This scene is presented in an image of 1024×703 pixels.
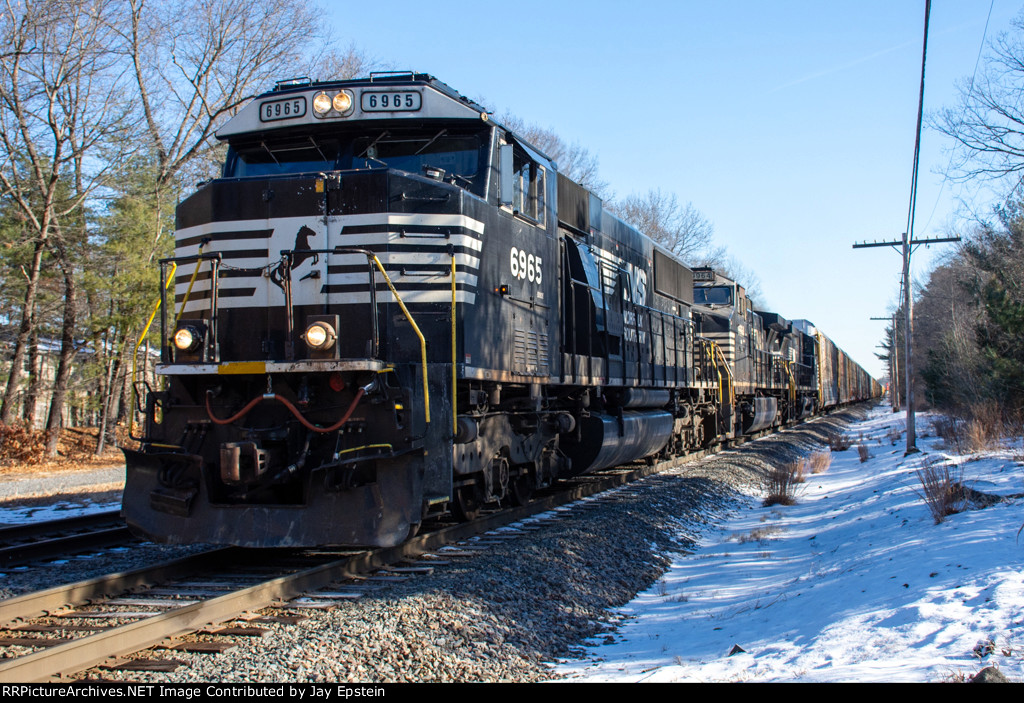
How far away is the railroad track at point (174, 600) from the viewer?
13.5 ft

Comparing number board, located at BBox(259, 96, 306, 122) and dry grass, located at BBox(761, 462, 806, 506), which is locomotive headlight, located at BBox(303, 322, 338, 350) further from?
dry grass, located at BBox(761, 462, 806, 506)

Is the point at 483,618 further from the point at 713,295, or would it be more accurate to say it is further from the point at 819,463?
the point at 713,295

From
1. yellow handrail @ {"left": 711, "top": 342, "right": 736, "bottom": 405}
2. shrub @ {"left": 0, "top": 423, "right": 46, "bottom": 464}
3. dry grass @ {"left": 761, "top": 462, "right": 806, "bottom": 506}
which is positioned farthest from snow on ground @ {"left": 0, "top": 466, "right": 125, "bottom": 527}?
yellow handrail @ {"left": 711, "top": 342, "right": 736, "bottom": 405}

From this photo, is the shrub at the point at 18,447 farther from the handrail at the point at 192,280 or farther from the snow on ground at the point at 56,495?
the handrail at the point at 192,280

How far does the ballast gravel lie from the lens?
4.09 m

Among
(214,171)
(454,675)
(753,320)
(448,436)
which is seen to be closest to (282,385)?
(448,436)

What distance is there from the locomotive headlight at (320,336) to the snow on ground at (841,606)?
2740 millimetres

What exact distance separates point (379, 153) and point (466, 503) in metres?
3.28

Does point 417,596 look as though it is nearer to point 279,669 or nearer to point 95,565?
point 279,669

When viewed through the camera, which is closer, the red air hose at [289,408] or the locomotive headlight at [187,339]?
the red air hose at [289,408]

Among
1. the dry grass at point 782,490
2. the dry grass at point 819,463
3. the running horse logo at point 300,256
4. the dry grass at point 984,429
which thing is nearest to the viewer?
the running horse logo at point 300,256

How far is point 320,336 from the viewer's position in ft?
19.7

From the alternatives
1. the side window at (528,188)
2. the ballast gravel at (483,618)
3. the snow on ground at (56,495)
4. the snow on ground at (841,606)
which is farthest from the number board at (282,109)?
the snow on ground at (56,495)

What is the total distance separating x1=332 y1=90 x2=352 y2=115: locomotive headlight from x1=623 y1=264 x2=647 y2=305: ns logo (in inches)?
226
